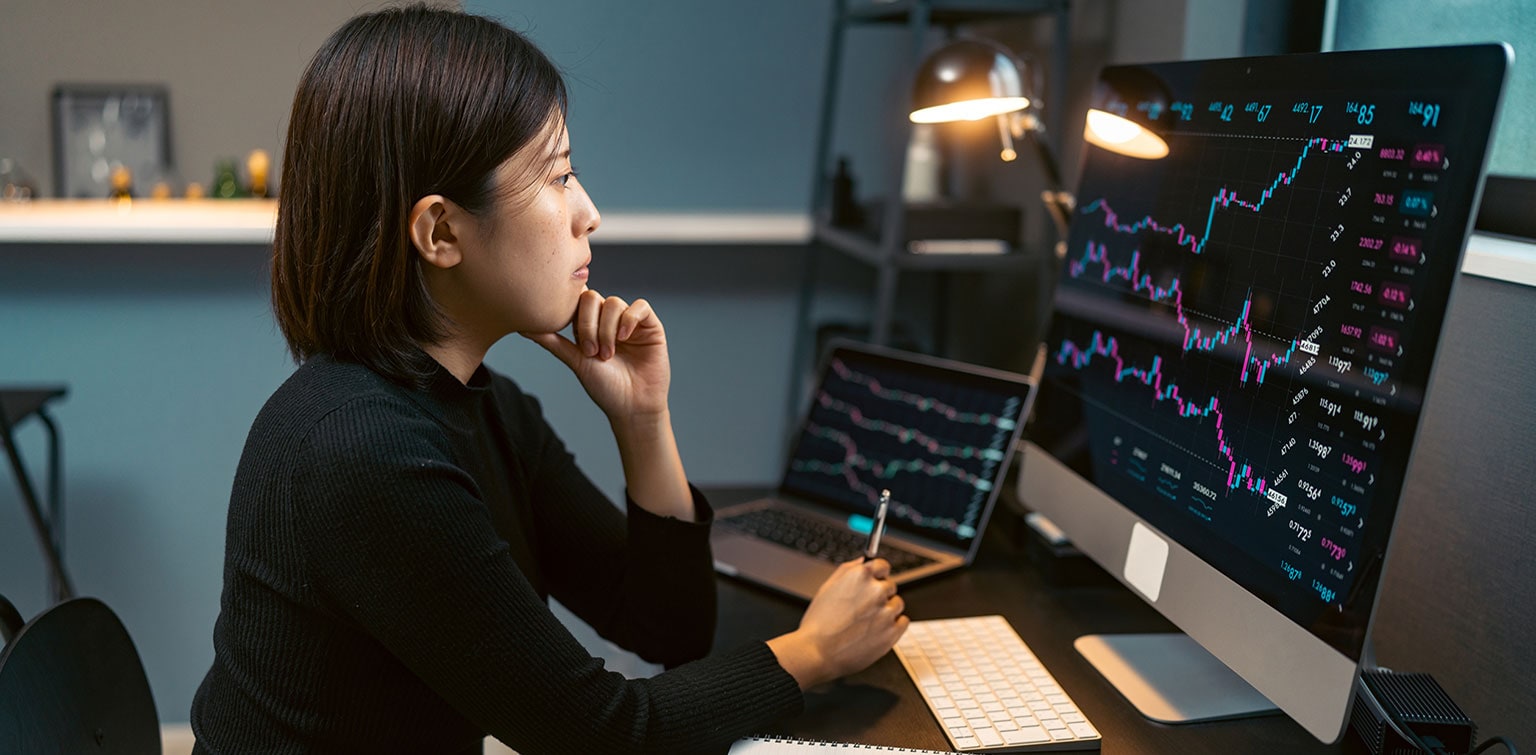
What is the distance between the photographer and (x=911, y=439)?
1.33 meters

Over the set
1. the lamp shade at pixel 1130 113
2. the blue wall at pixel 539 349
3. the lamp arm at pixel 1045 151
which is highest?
the lamp shade at pixel 1130 113

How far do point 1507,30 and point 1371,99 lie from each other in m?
0.59

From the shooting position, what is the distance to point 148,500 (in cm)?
247

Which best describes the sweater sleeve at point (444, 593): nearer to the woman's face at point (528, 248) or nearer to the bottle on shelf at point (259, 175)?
the woman's face at point (528, 248)

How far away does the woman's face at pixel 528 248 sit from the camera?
2.94ft

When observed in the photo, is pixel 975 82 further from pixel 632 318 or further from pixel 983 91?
pixel 632 318

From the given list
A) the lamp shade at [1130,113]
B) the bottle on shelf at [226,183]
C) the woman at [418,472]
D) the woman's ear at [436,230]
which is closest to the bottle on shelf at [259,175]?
the bottle on shelf at [226,183]

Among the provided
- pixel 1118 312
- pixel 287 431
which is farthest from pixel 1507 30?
pixel 287 431

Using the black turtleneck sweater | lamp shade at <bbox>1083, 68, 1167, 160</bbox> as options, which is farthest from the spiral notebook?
lamp shade at <bbox>1083, 68, 1167, 160</bbox>

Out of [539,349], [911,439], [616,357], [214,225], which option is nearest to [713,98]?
[539,349]

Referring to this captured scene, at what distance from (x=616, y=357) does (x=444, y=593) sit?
38 cm

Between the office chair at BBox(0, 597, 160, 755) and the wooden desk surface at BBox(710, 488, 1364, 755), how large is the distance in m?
0.49

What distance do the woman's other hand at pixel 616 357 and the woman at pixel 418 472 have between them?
117 millimetres

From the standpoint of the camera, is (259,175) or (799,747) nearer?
(799,747)
